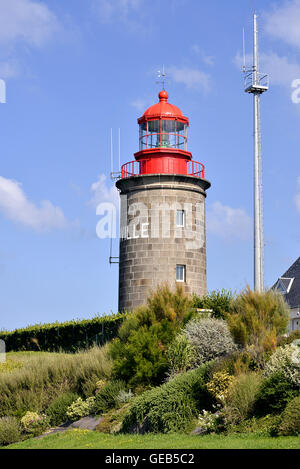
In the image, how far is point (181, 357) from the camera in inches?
823

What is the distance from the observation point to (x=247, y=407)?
16.1 m

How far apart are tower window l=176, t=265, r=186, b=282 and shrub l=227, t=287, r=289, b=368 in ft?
45.5

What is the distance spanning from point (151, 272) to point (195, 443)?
19893 mm

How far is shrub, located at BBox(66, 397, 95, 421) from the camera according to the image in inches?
836

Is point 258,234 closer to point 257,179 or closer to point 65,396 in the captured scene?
point 257,179

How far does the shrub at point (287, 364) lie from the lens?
15606 millimetres

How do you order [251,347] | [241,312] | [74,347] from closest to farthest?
[251,347] < [241,312] < [74,347]

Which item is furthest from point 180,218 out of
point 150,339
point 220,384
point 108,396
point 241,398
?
point 241,398

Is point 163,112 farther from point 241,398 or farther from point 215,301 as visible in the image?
point 241,398

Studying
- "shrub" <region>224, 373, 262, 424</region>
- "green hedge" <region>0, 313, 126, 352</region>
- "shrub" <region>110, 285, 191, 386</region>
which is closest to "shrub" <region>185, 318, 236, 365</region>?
"shrub" <region>110, 285, 191, 386</region>

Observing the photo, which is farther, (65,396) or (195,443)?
(65,396)

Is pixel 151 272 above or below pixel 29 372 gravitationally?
above

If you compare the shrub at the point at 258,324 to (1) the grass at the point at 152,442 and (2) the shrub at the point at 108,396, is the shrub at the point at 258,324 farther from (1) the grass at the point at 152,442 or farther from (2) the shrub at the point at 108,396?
(2) the shrub at the point at 108,396
